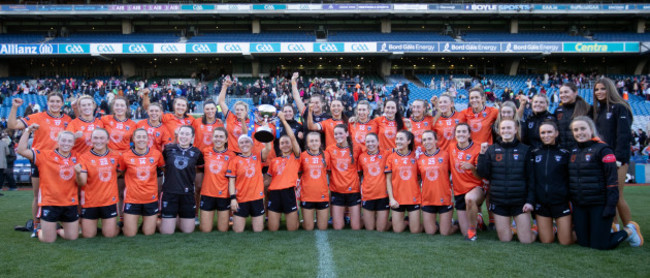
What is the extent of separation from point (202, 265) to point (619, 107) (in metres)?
4.94

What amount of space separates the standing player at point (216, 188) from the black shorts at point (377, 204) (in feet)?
6.19

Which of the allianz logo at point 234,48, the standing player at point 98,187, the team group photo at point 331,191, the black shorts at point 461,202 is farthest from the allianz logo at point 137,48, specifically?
the black shorts at point 461,202

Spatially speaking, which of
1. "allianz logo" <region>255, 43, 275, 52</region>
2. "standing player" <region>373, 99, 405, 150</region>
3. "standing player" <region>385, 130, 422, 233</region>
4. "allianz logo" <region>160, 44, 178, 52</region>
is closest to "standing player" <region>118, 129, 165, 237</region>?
"standing player" <region>385, 130, 422, 233</region>

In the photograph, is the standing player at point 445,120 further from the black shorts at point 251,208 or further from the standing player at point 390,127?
the black shorts at point 251,208

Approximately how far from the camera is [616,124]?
5121 millimetres

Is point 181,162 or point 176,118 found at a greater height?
point 176,118

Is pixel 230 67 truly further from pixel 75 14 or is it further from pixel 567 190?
pixel 567 190

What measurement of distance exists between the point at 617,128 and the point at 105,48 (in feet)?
99.2

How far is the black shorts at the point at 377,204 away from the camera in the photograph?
591 centimetres

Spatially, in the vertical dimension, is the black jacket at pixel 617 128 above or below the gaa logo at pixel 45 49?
below

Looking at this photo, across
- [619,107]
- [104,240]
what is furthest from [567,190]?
[104,240]

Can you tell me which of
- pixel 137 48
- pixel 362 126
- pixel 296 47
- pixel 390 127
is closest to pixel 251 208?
pixel 362 126

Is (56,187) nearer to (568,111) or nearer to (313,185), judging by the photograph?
(313,185)

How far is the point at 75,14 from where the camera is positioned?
101 feet
